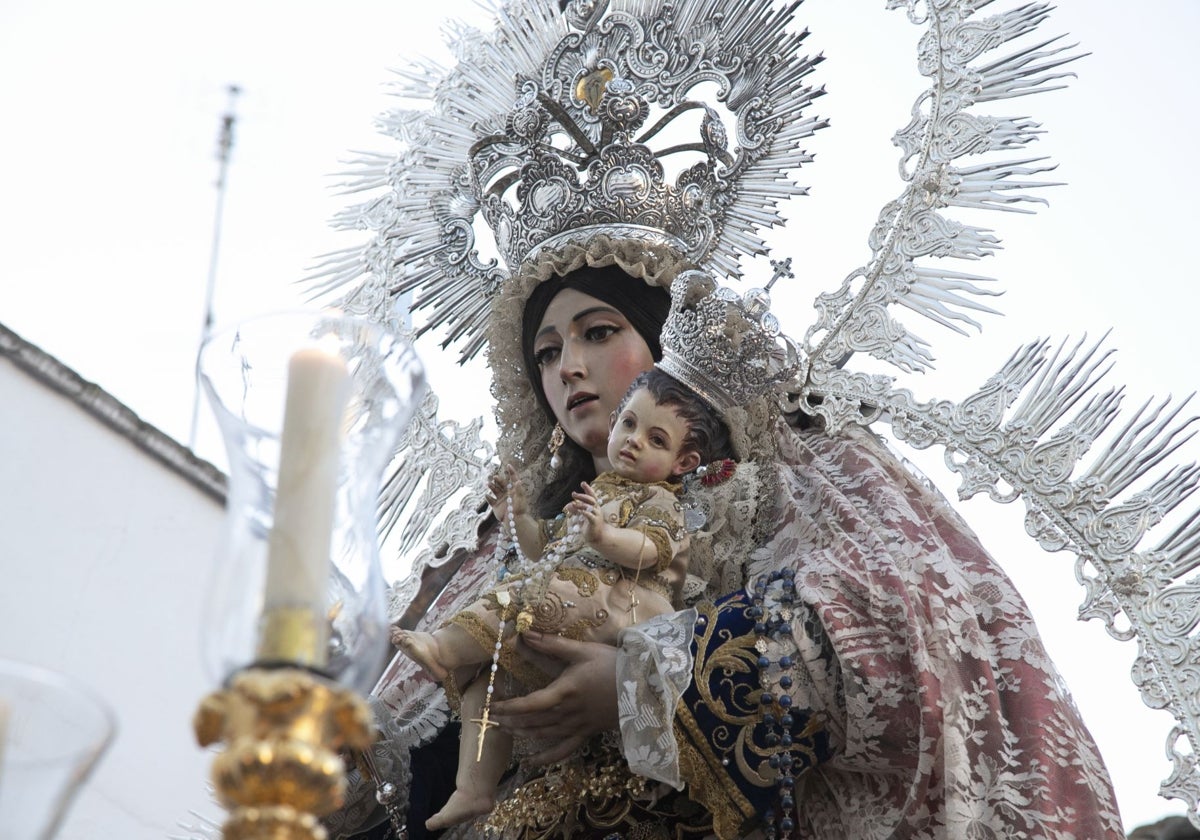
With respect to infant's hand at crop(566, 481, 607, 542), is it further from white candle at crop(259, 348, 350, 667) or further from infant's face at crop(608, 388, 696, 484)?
white candle at crop(259, 348, 350, 667)

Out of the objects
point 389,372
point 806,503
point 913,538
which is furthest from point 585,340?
point 389,372

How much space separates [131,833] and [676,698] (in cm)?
271

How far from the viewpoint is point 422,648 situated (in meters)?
2.69

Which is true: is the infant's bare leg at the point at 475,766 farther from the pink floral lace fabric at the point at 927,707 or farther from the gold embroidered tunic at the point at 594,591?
the pink floral lace fabric at the point at 927,707

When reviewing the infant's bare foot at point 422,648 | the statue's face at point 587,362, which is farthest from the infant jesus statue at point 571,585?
the statue's face at point 587,362

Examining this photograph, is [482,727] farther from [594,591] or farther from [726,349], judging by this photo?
[726,349]

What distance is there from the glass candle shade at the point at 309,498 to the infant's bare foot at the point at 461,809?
4.36ft

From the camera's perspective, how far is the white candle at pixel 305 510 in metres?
1.32

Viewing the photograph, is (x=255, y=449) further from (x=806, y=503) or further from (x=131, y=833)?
(x=131, y=833)

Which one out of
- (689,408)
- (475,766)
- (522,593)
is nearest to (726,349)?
(689,408)

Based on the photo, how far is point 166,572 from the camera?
5441 mm

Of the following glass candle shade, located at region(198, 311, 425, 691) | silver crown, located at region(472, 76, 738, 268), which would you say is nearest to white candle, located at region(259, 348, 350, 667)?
glass candle shade, located at region(198, 311, 425, 691)

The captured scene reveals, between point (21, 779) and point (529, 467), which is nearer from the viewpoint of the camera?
point (21, 779)

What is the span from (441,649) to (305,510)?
4.58ft
